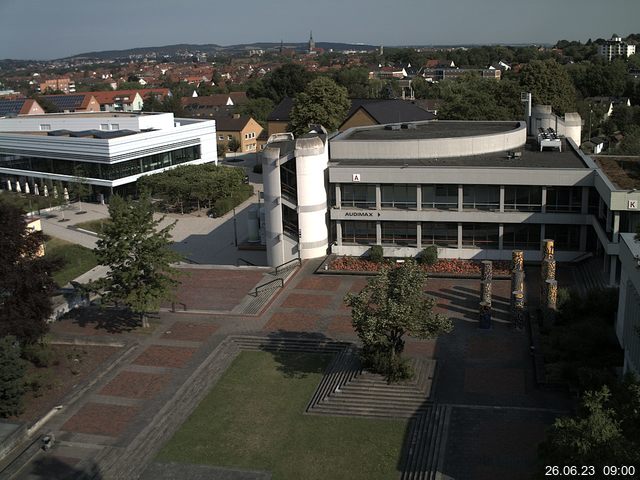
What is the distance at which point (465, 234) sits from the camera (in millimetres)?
40312

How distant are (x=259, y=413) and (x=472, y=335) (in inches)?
413

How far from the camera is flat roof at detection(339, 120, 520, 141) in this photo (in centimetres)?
4772

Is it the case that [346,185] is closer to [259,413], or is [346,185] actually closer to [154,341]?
[154,341]

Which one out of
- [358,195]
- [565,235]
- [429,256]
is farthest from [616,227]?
[358,195]

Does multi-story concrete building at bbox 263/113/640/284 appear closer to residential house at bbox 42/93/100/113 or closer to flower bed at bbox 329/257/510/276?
flower bed at bbox 329/257/510/276

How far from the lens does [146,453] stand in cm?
2252

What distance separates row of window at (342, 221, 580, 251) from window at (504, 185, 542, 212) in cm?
97

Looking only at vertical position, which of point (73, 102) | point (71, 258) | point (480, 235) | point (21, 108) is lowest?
point (71, 258)

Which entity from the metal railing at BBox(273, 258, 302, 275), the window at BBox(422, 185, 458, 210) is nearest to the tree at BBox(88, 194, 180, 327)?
the metal railing at BBox(273, 258, 302, 275)

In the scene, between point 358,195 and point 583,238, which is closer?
point 583,238

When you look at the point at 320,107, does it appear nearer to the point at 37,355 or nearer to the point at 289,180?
the point at 289,180

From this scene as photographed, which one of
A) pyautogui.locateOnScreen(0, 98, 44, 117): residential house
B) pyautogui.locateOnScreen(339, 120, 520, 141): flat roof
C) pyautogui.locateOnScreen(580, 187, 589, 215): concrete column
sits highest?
pyautogui.locateOnScreen(0, 98, 44, 117): residential house

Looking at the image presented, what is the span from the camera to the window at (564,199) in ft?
126

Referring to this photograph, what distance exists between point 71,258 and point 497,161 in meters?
28.8
